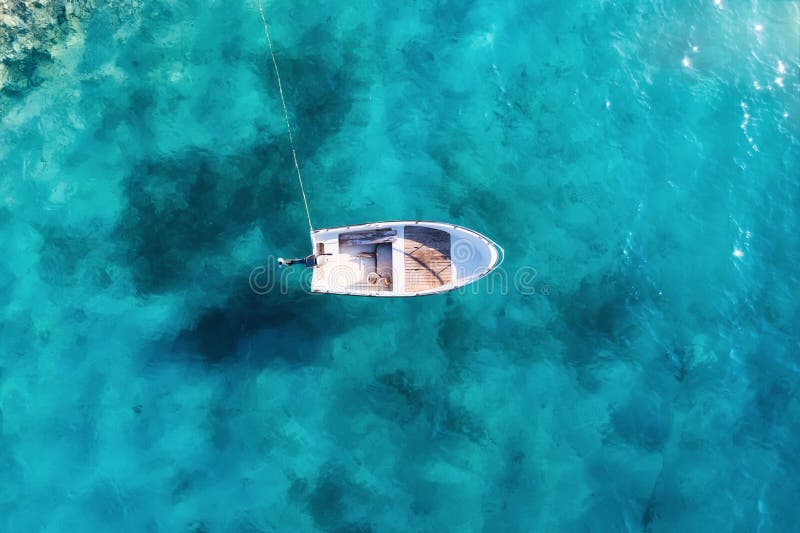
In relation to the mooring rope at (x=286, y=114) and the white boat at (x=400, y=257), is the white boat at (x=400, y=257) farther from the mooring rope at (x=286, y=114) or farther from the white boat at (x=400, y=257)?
the mooring rope at (x=286, y=114)

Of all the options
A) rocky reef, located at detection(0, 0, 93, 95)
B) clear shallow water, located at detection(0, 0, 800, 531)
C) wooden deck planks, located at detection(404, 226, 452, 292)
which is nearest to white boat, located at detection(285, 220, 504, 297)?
wooden deck planks, located at detection(404, 226, 452, 292)

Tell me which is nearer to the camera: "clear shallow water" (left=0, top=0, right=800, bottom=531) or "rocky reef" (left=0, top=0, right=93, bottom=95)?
"clear shallow water" (left=0, top=0, right=800, bottom=531)

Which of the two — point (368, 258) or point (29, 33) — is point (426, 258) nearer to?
point (368, 258)

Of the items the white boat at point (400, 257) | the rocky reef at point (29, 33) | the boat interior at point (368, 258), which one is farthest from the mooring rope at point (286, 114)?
the rocky reef at point (29, 33)

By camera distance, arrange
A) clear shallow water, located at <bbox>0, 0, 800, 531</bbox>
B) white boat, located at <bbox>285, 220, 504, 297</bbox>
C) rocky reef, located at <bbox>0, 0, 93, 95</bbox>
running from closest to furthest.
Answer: clear shallow water, located at <bbox>0, 0, 800, 531</bbox>, white boat, located at <bbox>285, 220, 504, 297</bbox>, rocky reef, located at <bbox>0, 0, 93, 95</bbox>

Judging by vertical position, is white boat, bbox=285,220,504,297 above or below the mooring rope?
below

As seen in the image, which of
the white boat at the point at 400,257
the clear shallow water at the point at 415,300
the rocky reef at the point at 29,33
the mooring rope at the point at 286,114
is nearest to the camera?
the clear shallow water at the point at 415,300

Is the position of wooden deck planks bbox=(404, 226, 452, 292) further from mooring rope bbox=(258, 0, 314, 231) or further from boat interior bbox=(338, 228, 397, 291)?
mooring rope bbox=(258, 0, 314, 231)
